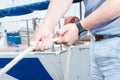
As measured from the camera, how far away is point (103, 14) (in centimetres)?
146

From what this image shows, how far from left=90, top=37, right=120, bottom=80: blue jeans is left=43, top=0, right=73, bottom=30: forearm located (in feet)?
0.67

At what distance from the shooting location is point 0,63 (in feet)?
11.5

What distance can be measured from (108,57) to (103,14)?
0.77ft

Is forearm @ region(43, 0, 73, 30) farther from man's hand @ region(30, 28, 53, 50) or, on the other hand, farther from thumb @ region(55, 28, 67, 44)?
thumb @ region(55, 28, 67, 44)

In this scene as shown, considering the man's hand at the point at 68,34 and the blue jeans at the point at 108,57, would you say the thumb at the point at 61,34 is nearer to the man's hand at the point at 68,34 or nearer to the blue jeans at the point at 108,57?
the man's hand at the point at 68,34

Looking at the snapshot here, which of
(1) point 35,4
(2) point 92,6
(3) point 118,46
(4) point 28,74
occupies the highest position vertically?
(1) point 35,4

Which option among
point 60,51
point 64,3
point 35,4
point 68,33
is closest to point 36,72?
point 60,51

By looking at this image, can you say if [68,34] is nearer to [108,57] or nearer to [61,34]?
[61,34]

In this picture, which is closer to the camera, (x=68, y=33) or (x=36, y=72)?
(x=68, y=33)

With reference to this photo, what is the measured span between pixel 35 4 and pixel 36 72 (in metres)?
0.94

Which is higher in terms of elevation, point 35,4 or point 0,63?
point 35,4

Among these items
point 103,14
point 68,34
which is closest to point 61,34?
point 68,34

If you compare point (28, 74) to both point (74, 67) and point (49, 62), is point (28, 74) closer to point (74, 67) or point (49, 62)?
point (49, 62)

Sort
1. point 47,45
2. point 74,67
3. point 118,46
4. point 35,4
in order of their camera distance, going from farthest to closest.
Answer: point 35,4 → point 74,67 → point 118,46 → point 47,45
